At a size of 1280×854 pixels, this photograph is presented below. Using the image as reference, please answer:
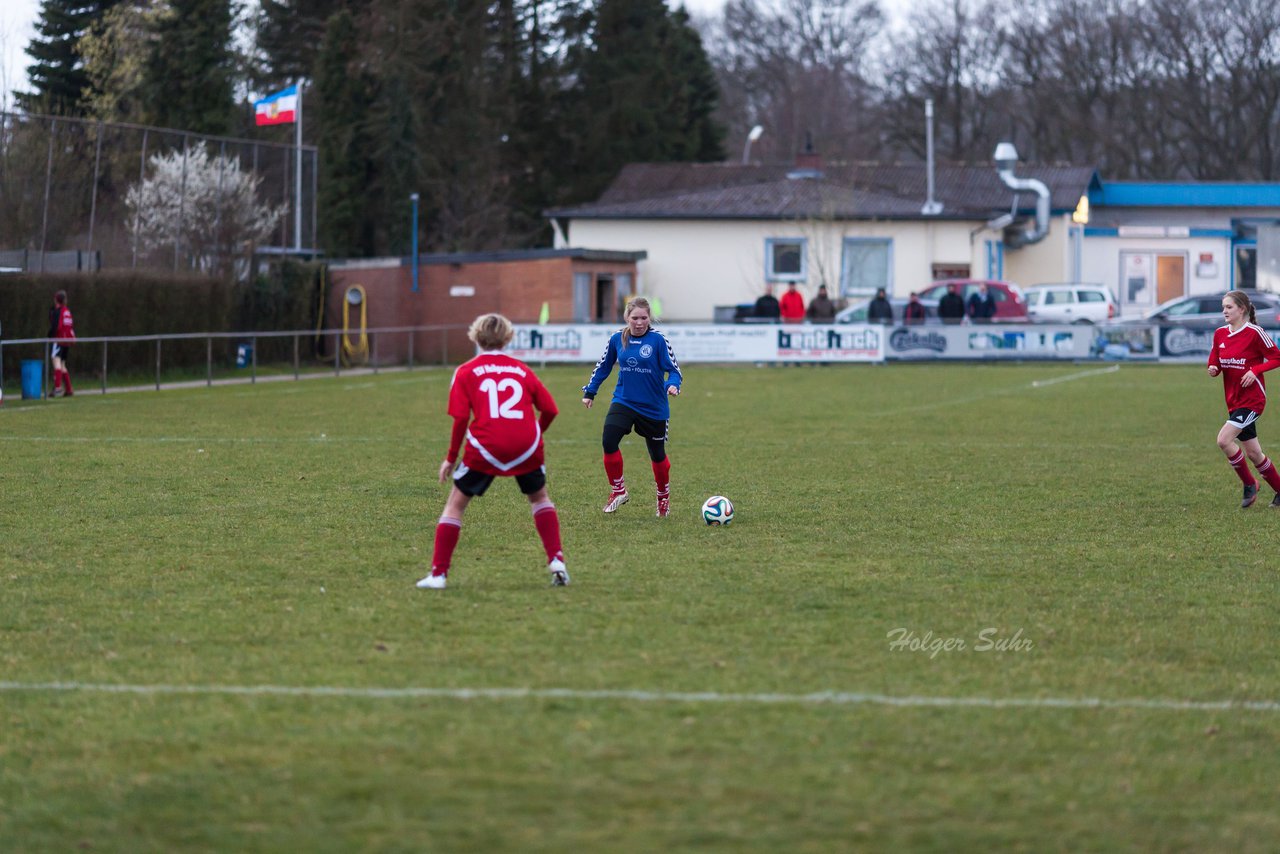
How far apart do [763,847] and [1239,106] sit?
65.8m

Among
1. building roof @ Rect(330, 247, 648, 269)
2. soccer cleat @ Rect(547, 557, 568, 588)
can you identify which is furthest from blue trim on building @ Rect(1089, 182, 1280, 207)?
soccer cleat @ Rect(547, 557, 568, 588)

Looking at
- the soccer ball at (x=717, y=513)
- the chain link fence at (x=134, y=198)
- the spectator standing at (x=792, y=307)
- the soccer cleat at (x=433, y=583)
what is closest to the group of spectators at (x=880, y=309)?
the spectator standing at (x=792, y=307)

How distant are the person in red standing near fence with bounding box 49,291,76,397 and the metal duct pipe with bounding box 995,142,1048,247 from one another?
33.8 m

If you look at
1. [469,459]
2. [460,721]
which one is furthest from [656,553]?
[460,721]

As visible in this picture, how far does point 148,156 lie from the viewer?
115 feet

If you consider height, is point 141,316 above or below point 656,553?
A: above

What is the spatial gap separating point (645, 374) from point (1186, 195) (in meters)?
49.7

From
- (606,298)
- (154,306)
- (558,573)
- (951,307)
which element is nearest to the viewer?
(558,573)

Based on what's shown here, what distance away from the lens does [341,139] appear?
47.8m

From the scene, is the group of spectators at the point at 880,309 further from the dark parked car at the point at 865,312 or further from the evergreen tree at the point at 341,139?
the evergreen tree at the point at 341,139

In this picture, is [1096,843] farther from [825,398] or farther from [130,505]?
[825,398]

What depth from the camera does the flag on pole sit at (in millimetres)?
39562

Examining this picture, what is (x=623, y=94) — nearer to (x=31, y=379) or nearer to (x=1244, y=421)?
(x=31, y=379)

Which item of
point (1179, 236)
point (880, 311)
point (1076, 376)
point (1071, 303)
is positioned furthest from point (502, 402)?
point (1179, 236)
